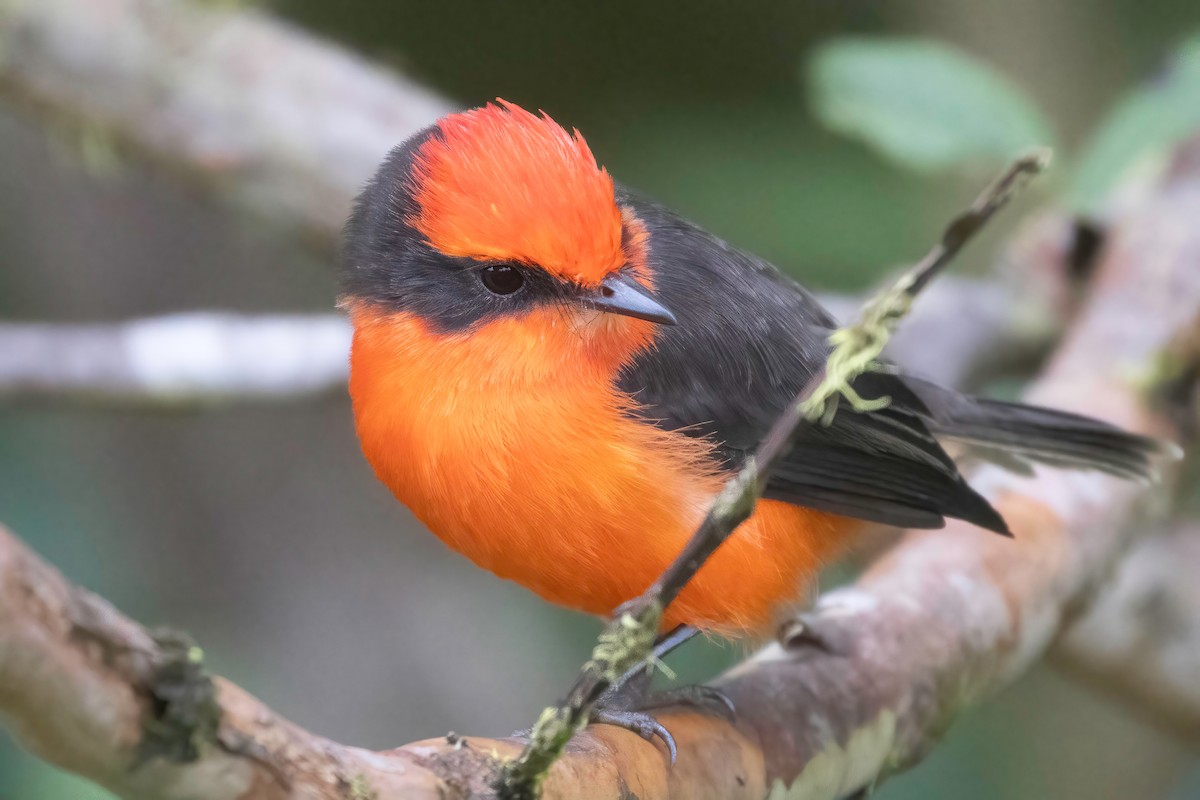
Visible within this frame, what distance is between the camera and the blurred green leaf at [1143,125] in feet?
12.7

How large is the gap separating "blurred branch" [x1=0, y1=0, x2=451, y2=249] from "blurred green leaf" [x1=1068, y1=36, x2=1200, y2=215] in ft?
8.15

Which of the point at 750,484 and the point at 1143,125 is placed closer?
the point at 750,484

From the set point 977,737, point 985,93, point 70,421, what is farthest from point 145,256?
point 977,737

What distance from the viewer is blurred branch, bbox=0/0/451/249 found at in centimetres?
467

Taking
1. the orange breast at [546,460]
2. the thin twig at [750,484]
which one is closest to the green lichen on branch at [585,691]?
the thin twig at [750,484]

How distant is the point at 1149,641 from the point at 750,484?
11.1 ft

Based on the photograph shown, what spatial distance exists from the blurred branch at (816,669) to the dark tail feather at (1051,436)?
181 millimetres

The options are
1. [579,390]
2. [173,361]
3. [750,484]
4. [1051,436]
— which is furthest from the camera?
[173,361]

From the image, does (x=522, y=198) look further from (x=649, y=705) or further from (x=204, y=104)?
(x=204, y=104)

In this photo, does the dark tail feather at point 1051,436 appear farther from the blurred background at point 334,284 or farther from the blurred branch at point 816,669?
the blurred background at point 334,284

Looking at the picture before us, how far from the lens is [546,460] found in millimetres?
2443

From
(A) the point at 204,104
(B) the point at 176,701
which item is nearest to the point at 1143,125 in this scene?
(A) the point at 204,104

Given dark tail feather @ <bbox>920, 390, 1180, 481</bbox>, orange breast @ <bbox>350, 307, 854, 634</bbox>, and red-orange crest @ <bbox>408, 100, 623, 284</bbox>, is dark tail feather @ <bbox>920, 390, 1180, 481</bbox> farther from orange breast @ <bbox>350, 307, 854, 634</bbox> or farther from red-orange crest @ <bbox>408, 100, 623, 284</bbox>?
red-orange crest @ <bbox>408, 100, 623, 284</bbox>

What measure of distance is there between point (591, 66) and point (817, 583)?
4732 mm
